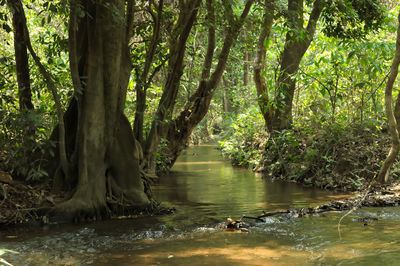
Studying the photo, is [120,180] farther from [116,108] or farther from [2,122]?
[2,122]

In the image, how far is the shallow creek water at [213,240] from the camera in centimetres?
532

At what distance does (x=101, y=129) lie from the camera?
806 centimetres

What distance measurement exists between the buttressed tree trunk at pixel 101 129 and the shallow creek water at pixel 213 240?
544 millimetres

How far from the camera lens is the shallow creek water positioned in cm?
532

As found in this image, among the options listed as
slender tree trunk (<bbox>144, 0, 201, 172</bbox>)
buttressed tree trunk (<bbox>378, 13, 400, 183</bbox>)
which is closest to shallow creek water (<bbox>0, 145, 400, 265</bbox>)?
buttressed tree trunk (<bbox>378, 13, 400, 183</bbox>)

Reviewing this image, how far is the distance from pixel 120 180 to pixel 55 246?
2.24m

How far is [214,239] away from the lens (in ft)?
20.9

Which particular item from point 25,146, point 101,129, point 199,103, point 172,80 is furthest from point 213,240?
point 199,103

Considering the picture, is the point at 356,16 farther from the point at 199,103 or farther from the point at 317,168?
the point at 199,103

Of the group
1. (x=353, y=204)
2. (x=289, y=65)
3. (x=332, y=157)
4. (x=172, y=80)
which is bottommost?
(x=353, y=204)

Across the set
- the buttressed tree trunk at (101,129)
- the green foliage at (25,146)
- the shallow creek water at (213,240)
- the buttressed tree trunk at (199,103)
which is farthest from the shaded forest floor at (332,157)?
the green foliage at (25,146)

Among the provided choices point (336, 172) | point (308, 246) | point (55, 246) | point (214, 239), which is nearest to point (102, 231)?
point (55, 246)

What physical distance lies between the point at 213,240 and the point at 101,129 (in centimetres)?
308

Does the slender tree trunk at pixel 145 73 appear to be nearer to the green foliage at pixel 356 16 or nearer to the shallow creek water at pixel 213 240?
the shallow creek water at pixel 213 240
